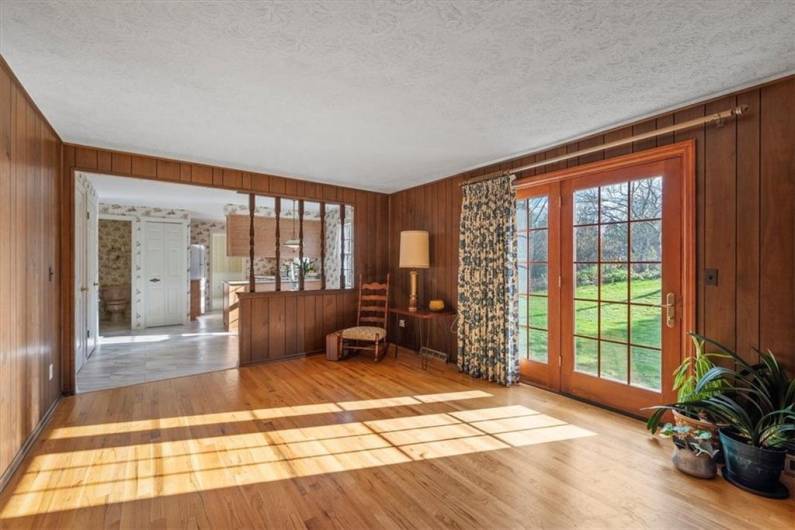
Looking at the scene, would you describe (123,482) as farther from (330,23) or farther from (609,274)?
(609,274)

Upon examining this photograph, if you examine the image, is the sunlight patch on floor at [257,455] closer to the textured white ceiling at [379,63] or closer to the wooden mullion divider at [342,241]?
the textured white ceiling at [379,63]

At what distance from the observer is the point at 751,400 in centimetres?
209

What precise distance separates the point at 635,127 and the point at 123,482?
4.25 metres

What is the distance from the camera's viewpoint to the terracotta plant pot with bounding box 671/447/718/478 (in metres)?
2.10

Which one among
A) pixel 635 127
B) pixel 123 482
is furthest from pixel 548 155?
pixel 123 482

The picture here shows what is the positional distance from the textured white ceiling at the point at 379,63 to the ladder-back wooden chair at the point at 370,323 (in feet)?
8.01

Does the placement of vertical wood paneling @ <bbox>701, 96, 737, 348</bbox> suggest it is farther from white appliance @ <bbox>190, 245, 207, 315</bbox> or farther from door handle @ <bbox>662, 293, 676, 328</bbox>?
white appliance @ <bbox>190, 245, 207, 315</bbox>

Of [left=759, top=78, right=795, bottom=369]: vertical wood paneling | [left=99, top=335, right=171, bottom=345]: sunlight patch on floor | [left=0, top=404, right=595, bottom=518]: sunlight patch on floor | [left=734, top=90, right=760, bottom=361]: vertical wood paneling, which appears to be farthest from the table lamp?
[left=99, top=335, right=171, bottom=345]: sunlight patch on floor

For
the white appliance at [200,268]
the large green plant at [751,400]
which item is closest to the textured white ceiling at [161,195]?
the white appliance at [200,268]

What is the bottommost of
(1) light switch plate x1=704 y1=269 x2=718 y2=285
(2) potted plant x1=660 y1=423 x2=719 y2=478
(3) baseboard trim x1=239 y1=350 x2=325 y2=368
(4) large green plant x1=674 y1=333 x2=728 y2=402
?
(3) baseboard trim x1=239 y1=350 x2=325 y2=368

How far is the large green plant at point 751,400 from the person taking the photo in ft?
6.40

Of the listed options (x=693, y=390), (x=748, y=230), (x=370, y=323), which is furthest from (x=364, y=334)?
(x=748, y=230)

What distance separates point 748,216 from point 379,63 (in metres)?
2.55

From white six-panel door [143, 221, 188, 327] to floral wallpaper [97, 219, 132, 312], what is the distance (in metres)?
1.00
